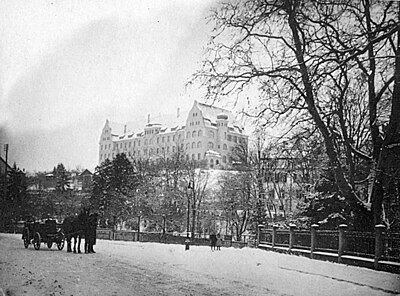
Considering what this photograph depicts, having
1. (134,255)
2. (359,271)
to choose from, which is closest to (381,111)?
(359,271)

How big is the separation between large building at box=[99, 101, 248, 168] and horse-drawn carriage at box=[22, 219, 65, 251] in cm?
54

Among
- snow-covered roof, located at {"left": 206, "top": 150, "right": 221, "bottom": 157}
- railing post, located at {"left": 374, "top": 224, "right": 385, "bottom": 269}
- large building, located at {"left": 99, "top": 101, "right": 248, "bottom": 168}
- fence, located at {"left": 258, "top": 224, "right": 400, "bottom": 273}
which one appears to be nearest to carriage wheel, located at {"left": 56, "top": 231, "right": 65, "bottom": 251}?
large building, located at {"left": 99, "top": 101, "right": 248, "bottom": 168}

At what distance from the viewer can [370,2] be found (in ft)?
8.75

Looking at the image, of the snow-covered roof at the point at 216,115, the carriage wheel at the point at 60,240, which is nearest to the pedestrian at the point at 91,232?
the carriage wheel at the point at 60,240

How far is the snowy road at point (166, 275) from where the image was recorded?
232cm

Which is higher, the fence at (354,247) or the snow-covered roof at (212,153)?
the snow-covered roof at (212,153)

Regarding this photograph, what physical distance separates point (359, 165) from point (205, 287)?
1136 mm

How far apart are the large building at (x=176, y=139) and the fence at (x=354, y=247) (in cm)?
92

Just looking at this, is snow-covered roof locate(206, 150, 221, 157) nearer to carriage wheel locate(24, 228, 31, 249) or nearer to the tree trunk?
the tree trunk

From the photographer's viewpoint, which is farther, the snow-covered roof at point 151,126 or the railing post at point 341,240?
the railing post at point 341,240

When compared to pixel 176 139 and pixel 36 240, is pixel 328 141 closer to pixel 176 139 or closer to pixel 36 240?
pixel 176 139

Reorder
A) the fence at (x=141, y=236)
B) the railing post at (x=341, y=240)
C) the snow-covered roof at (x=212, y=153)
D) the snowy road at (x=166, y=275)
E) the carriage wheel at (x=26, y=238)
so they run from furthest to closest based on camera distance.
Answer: the railing post at (x=341, y=240) < the fence at (x=141, y=236) < the carriage wheel at (x=26, y=238) < the snow-covered roof at (x=212, y=153) < the snowy road at (x=166, y=275)

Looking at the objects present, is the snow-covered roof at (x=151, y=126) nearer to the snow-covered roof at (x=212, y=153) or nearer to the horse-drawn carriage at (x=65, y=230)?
the snow-covered roof at (x=212, y=153)

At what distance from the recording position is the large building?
7.92 feet
